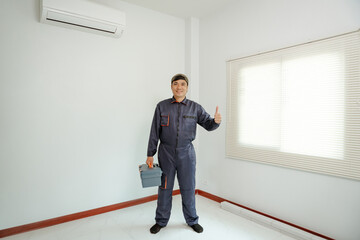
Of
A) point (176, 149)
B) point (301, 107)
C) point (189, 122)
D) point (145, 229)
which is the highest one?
point (301, 107)

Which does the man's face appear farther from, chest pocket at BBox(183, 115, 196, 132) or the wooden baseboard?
→ the wooden baseboard

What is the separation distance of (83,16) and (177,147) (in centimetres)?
178

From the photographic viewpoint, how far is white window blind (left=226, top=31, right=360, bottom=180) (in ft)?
6.52

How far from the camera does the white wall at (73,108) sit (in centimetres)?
230

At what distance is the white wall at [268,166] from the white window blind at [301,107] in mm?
114

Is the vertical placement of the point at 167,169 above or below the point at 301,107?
below

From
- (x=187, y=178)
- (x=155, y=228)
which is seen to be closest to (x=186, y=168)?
(x=187, y=178)

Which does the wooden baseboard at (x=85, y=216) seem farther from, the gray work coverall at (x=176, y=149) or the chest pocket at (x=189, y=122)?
the chest pocket at (x=189, y=122)

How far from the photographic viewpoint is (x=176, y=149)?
2.38 m

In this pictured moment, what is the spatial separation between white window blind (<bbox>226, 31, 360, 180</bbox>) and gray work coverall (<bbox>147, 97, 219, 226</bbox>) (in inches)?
27.7

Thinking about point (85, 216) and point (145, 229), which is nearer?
point (145, 229)

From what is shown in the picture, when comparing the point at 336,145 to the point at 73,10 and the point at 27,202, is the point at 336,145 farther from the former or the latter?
the point at 27,202

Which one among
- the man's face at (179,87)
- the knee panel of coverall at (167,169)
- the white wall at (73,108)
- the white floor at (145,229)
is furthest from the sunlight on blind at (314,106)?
the white wall at (73,108)

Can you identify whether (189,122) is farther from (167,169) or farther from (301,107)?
(301,107)
